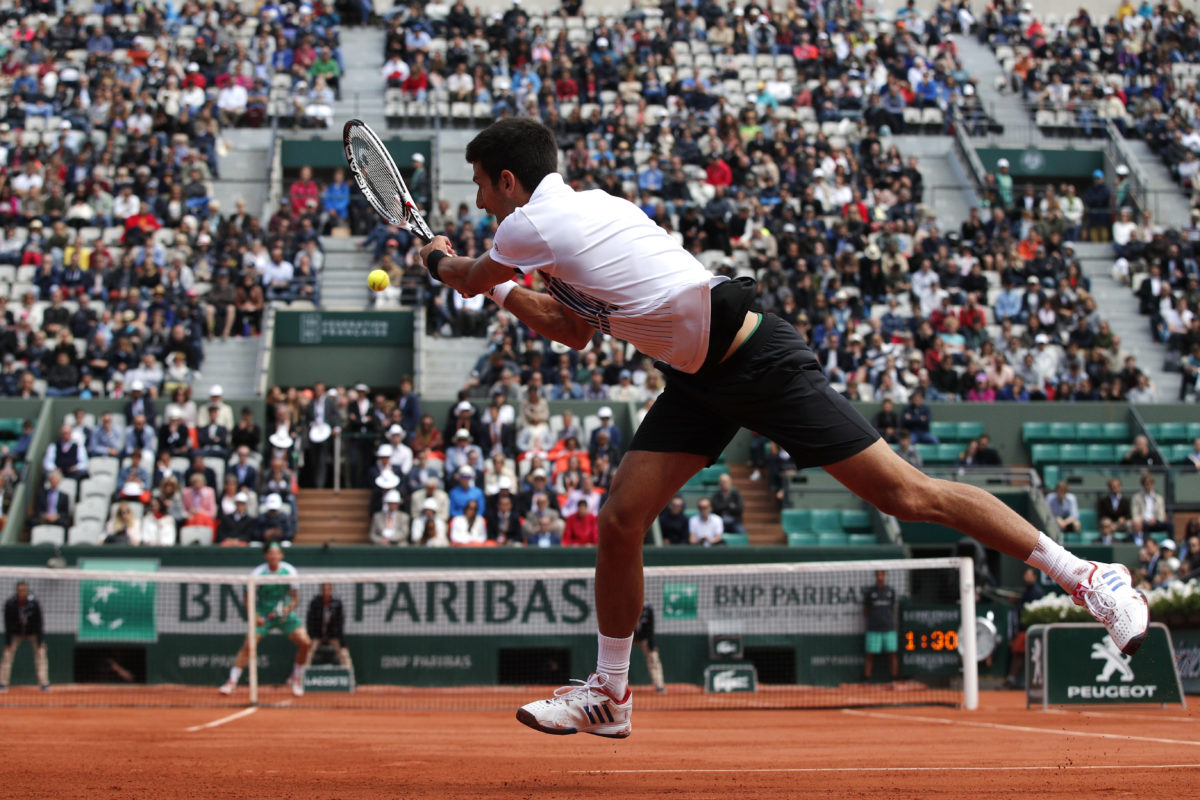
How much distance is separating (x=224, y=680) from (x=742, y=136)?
18204mm

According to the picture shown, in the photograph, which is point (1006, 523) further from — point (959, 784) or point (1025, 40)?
point (1025, 40)

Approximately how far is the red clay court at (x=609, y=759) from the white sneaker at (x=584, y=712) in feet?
0.81

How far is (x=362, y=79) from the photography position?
3200cm

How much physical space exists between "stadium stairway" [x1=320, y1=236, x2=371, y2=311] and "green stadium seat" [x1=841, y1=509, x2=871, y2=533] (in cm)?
960

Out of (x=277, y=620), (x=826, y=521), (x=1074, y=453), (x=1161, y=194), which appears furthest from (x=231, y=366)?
(x=1161, y=194)

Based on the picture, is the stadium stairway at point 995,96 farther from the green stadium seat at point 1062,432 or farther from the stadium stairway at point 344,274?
the stadium stairway at point 344,274

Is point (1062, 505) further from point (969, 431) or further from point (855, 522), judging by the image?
point (855, 522)

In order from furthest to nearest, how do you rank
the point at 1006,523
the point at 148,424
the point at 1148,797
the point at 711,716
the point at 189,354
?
1. the point at 189,354
2. the point at 148,424
3. the point at 711,716
4. the point at 1006,523
5. the point at 1148,797

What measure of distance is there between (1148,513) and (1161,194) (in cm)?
1390

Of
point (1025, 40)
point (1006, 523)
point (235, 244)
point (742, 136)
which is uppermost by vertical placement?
point (1025, 40)

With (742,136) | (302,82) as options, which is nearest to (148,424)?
(302,82)

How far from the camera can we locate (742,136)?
3052cm

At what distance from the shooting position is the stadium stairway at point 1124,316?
2604 cm

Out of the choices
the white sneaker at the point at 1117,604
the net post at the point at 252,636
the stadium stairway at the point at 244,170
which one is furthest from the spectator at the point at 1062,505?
the stadium stairway at the point at 244,170
